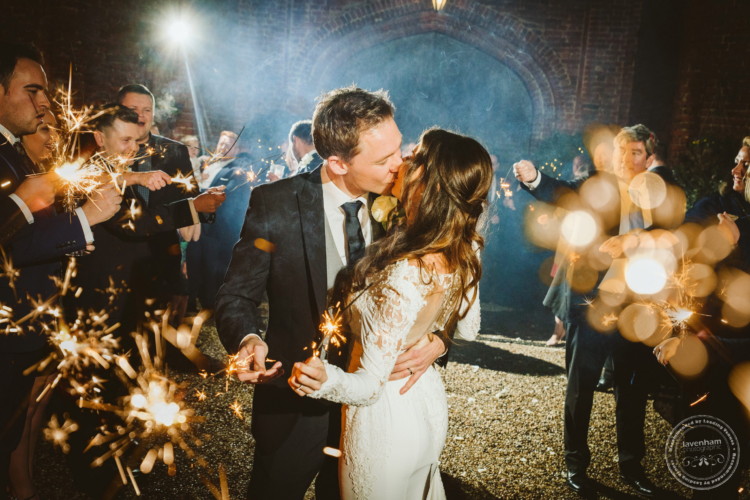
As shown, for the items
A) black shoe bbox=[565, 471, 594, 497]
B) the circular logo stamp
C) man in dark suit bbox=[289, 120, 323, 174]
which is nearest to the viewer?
the circular logo stamp

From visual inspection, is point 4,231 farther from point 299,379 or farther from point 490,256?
point 490,256

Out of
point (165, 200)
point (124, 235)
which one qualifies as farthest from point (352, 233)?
point (165, 200)

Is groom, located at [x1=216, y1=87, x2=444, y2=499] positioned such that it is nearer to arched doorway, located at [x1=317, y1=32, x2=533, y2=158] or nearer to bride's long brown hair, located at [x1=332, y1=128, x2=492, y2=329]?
bride's long brown hair, located at [x1=332, y1=128, x2=492, y2=329]

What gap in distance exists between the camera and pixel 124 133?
128 inches

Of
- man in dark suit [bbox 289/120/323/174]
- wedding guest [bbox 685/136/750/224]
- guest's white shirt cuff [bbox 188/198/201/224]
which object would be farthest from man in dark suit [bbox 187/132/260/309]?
wedding guest [bbox 685/136/750/224]

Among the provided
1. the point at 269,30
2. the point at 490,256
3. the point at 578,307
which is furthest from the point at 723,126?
the point at 269,30

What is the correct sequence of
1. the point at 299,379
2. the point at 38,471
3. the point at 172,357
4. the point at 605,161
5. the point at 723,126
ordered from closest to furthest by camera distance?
the point at 299,379, the point at 38,471, the point at 605,161, the point at 172,357, the point at 723,126

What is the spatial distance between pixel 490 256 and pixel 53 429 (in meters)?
7.49

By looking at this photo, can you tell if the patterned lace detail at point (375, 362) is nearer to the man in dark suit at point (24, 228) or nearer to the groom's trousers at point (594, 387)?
the man in dark suit at point (24, 228)

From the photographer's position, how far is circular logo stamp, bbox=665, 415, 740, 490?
271cm

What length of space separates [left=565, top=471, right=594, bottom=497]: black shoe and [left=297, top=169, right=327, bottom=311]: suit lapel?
8.62ft

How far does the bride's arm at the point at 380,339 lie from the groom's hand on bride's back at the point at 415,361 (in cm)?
17

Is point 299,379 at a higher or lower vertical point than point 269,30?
lower

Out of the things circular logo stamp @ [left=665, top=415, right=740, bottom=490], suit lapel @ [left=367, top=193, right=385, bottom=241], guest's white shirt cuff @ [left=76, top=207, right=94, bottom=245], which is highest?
suit lapel @ [left=367, top=193, right=385, bottom=241]
